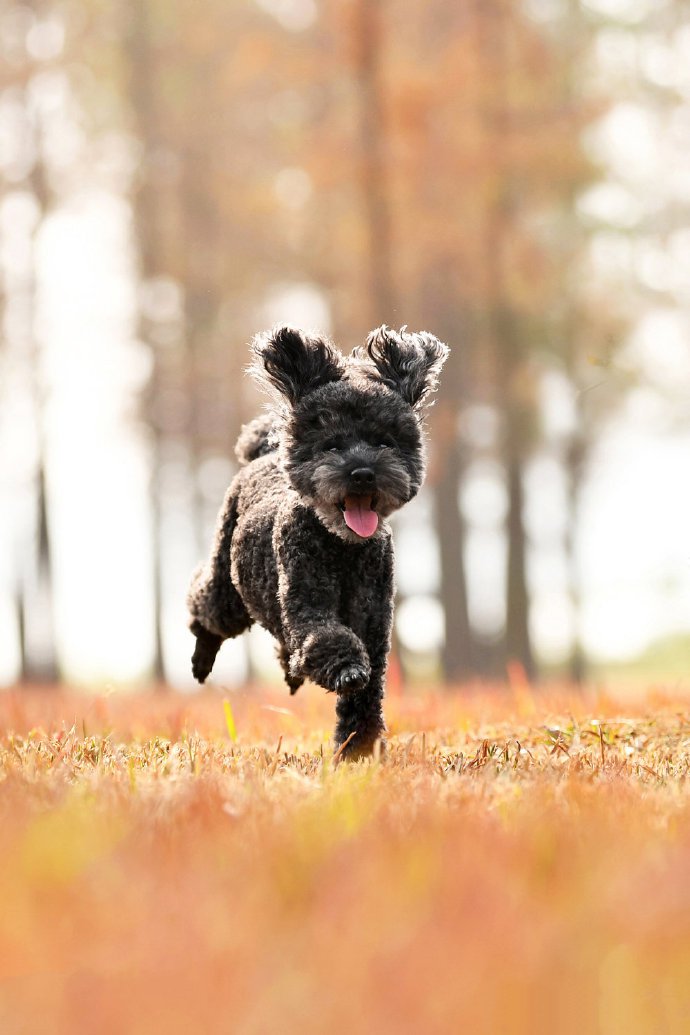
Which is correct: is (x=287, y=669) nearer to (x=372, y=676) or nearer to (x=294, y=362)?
(x=372, y=676)

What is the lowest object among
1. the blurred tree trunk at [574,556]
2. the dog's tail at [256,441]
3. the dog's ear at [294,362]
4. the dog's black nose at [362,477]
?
the blurred tree trunk at [574,556]

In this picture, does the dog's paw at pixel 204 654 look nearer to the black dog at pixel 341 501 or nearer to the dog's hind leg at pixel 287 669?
the dog's hind leg at pixel 287 669

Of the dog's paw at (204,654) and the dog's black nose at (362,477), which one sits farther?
the dog's paw at (204,654)

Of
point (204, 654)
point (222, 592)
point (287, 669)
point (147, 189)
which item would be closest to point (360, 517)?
point (287, 669)

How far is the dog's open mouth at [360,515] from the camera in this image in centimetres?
412

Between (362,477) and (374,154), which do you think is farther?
(374,154)

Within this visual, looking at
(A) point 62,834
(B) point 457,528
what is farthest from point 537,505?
(A) point 62,834

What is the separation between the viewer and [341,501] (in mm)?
4188

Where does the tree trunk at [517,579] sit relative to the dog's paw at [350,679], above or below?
below

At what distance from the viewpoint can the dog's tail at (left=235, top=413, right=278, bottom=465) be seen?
→ 19.4 ft

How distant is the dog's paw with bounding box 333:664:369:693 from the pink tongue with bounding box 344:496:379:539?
1.70 ft

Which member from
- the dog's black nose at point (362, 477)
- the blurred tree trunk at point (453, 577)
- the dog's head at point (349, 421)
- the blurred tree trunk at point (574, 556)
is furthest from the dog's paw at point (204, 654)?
the blurred tree trunk at point (574, 556)

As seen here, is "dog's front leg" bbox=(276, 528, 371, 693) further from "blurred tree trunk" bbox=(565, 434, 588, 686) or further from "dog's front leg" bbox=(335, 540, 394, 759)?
"blurred tree trunk" bbox=(565, 434, 588, 686)

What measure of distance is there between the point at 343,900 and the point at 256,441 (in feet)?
13.5
